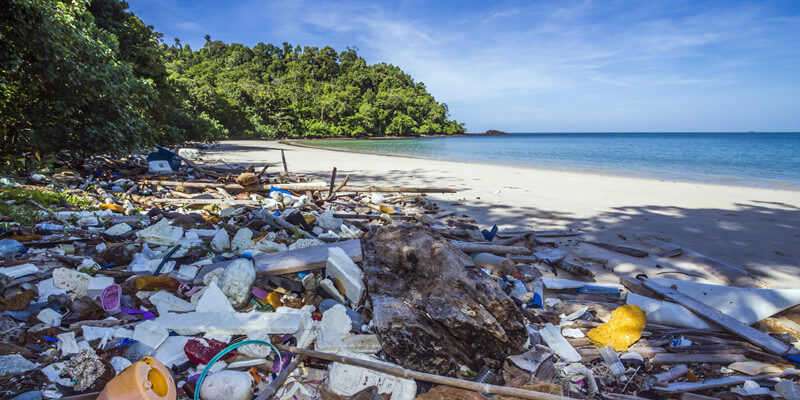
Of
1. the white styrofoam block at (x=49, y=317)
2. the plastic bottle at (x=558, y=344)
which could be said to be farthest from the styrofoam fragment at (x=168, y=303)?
the plastic bottle at (x=558, y=344)

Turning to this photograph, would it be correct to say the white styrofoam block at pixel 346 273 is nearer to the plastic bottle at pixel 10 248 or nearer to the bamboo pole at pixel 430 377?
the bamboo pole at pixel 430 377

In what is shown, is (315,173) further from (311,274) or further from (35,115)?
(311,274)

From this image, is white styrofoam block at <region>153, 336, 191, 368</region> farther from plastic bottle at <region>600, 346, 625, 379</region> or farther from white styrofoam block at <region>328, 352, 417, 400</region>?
plastic bottle at <region>600, 346, 625, 379</region>

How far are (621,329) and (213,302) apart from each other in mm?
3518

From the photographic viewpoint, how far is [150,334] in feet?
7.57

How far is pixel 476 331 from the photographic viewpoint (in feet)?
7.86

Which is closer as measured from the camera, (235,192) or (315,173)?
(235,192)

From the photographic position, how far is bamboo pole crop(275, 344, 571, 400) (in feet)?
5.82

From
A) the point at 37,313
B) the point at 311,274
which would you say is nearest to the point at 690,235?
the point at 311,274

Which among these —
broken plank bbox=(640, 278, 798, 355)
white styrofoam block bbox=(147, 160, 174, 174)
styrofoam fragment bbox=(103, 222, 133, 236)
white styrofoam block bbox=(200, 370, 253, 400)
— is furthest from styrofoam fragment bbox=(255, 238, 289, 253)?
white styrofoam block bbox=(147, 160, 174, 174)

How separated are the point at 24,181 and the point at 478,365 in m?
8.80

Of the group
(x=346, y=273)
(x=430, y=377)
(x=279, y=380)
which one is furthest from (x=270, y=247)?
(x=430, y=377)

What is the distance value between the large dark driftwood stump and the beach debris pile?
0.04ft

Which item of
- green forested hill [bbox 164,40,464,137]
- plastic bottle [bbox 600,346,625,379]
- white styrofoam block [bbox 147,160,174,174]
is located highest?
green forested hill [bbox 164,40,464,137]
